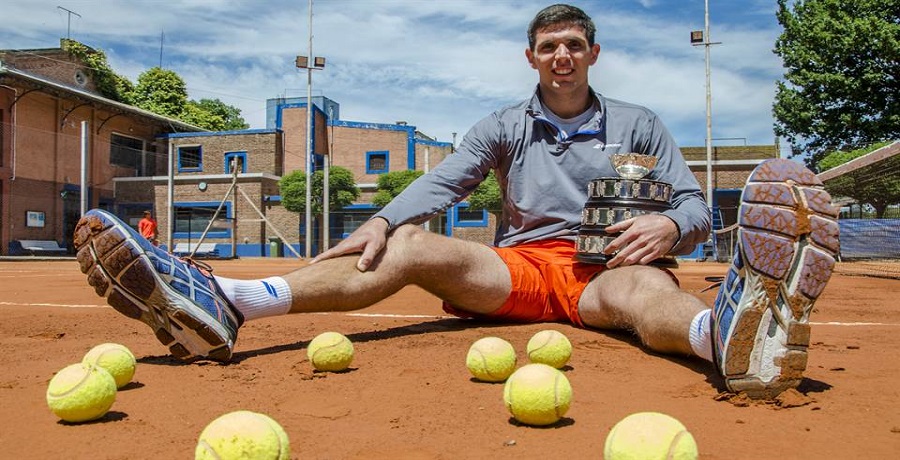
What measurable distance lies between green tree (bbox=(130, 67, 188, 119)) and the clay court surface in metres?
Result: 40.7

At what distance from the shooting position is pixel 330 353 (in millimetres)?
2830

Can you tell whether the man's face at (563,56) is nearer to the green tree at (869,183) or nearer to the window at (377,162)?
the green tree at (869,183)

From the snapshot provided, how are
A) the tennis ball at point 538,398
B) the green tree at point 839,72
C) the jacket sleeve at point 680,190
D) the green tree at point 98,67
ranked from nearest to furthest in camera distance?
the tennis ball at point 538,398
the jacket sleeve at point 680,190
the green tree at point 839,72
the green tree at point 98,67

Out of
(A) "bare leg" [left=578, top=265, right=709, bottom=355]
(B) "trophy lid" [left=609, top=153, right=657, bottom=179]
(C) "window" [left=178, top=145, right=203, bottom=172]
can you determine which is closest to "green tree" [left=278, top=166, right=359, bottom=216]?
(C) "window" [left=178, top=145, right=203, bottom=172]

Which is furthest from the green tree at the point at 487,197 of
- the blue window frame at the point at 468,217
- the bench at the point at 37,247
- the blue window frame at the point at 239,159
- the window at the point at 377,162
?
the bench at the point at 37,247

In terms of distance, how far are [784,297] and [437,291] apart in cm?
193

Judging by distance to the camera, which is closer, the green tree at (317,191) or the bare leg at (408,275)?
the bare leg at (408,275)

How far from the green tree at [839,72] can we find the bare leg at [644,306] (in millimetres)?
21746

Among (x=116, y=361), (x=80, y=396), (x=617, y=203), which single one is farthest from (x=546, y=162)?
(x=80, y=396)

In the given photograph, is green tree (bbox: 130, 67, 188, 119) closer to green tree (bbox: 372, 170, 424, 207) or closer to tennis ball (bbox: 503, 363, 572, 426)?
green tree (bbox: 372, 170, 424, 207)

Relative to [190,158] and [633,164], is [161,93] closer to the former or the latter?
[190,158]

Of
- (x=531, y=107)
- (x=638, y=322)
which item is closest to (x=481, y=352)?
(x=638, y=322)

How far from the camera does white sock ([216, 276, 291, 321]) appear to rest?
120 inches

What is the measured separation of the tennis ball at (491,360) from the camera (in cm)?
264
